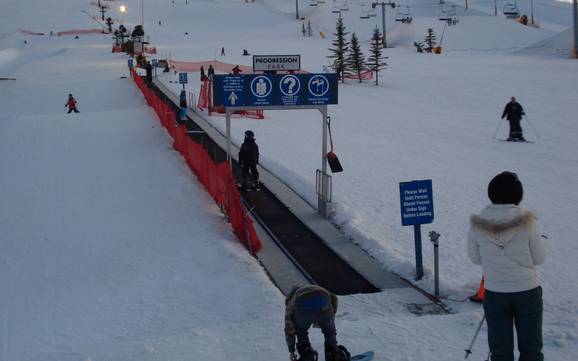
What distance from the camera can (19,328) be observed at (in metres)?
9.16

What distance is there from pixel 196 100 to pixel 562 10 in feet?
327

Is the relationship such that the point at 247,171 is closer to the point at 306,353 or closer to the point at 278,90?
the point at 278,90

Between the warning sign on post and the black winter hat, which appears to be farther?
the warning sign on post

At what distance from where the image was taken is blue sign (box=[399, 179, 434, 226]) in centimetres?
1001

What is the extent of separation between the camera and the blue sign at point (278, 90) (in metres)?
13.7

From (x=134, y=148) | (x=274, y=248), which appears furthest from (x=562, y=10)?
(x=274, y=248)

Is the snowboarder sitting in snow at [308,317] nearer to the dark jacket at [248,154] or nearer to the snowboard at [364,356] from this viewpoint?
the snowboard at [364,356]

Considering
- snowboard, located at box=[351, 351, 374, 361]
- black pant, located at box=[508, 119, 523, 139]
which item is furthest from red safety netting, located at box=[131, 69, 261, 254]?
black pant, located at box=[508, 119, 523, 139]

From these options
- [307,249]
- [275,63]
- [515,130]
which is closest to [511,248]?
[307,249]

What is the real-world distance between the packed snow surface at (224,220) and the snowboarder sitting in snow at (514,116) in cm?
56

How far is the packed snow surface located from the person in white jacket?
1572 millimetres

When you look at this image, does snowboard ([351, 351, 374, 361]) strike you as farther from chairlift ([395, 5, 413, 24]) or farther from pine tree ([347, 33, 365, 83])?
chairlift ([395, 5, 413, 24])

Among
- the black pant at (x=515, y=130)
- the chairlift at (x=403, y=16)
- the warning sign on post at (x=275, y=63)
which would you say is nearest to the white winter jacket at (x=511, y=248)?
the warning sign on post at (x=275, y=63)

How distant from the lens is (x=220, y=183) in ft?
47.7
